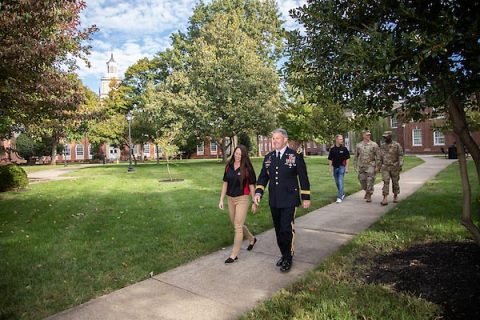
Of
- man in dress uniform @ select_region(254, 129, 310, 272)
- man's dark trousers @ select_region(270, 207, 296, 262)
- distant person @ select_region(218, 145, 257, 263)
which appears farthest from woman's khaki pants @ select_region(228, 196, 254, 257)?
man's dark trousers @ select_region(270, 207, 296, 262)

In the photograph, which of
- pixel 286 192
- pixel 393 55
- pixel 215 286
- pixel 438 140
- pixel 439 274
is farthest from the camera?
pixel 438 140

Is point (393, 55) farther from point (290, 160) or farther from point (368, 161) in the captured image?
point (368, 161)

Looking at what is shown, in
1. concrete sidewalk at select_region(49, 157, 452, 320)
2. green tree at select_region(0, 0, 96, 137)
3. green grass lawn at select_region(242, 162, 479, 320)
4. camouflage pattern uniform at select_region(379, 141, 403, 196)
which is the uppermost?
green tree at select_region(0, 0, 96, 137)

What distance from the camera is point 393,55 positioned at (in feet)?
10.1

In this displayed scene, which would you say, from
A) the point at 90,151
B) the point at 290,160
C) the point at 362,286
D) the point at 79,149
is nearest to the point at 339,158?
the point at 290,160

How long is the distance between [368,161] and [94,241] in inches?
284

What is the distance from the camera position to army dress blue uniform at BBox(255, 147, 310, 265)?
4.94 m

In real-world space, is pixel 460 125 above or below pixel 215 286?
above

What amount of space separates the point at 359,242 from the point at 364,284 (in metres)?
1.76

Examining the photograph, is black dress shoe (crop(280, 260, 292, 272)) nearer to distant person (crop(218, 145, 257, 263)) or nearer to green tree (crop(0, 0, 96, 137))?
distant person (crop(218, 145, 257, 263))

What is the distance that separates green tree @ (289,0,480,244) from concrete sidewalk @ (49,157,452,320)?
2.35m

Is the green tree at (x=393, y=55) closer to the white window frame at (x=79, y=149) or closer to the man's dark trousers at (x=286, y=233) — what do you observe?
the man's dark trousers at (x=286, y=233)

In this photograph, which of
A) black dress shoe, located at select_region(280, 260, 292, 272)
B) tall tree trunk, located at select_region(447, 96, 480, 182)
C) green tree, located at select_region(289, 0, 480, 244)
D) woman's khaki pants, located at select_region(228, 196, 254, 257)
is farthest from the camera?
woman's khaki pants, located at select_region(228, 196, 254, 257)

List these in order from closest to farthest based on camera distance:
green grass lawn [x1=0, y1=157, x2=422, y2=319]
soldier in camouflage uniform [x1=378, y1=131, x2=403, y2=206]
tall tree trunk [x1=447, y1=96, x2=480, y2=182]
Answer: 1. tall tree trunk [x1=447, y1=96, x2=480, y2=182]
2. green grass lawn [x1=0, y1=157, x2=422, y2=319]
3. soldier in camouflage uniform [x1=378, y1=131, x2=403, y2=206]
